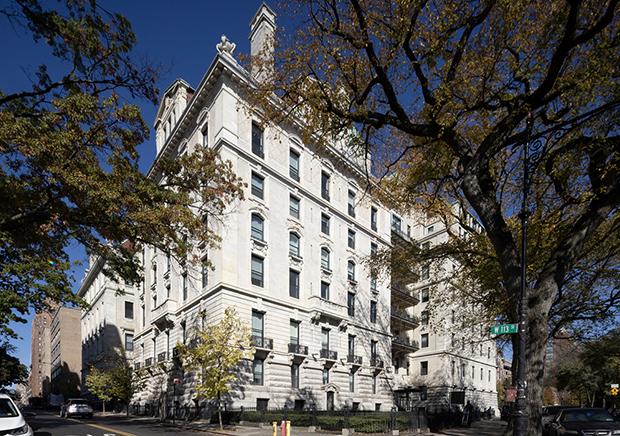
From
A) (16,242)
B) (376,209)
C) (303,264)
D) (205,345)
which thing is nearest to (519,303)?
(16,242)

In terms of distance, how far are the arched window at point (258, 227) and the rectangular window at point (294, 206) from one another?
11.8 feet

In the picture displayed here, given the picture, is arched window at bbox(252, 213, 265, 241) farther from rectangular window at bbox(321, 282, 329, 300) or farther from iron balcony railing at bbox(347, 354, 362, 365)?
iron balcony railing at bbox(347, 354, 362, 365)

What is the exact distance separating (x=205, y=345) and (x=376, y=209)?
2777 cm

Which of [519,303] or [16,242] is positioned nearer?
[519,303]

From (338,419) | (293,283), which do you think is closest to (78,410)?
(293,283)

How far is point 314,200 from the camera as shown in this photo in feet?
125

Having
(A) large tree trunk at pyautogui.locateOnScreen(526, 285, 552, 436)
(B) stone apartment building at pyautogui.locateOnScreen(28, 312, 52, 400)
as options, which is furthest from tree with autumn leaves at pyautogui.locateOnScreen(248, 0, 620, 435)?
(B) stone apartment building at pyautogui.locateOnScreen(28, 312, 52, 400)

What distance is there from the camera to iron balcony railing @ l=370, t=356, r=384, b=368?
136 feet

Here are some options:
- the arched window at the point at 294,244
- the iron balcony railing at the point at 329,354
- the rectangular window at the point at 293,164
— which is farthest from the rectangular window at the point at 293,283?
the rectangular window at the point at 293,164

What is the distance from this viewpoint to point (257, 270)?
31891mm

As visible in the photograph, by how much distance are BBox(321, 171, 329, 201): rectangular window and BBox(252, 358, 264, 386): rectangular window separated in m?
15.7

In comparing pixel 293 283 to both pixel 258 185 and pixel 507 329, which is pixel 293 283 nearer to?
pixel 258 185

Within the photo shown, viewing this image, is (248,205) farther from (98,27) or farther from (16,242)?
(98,27)

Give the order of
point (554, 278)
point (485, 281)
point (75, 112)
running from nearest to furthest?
point (554, 278)
point (75, 112)
point (485, 281)
